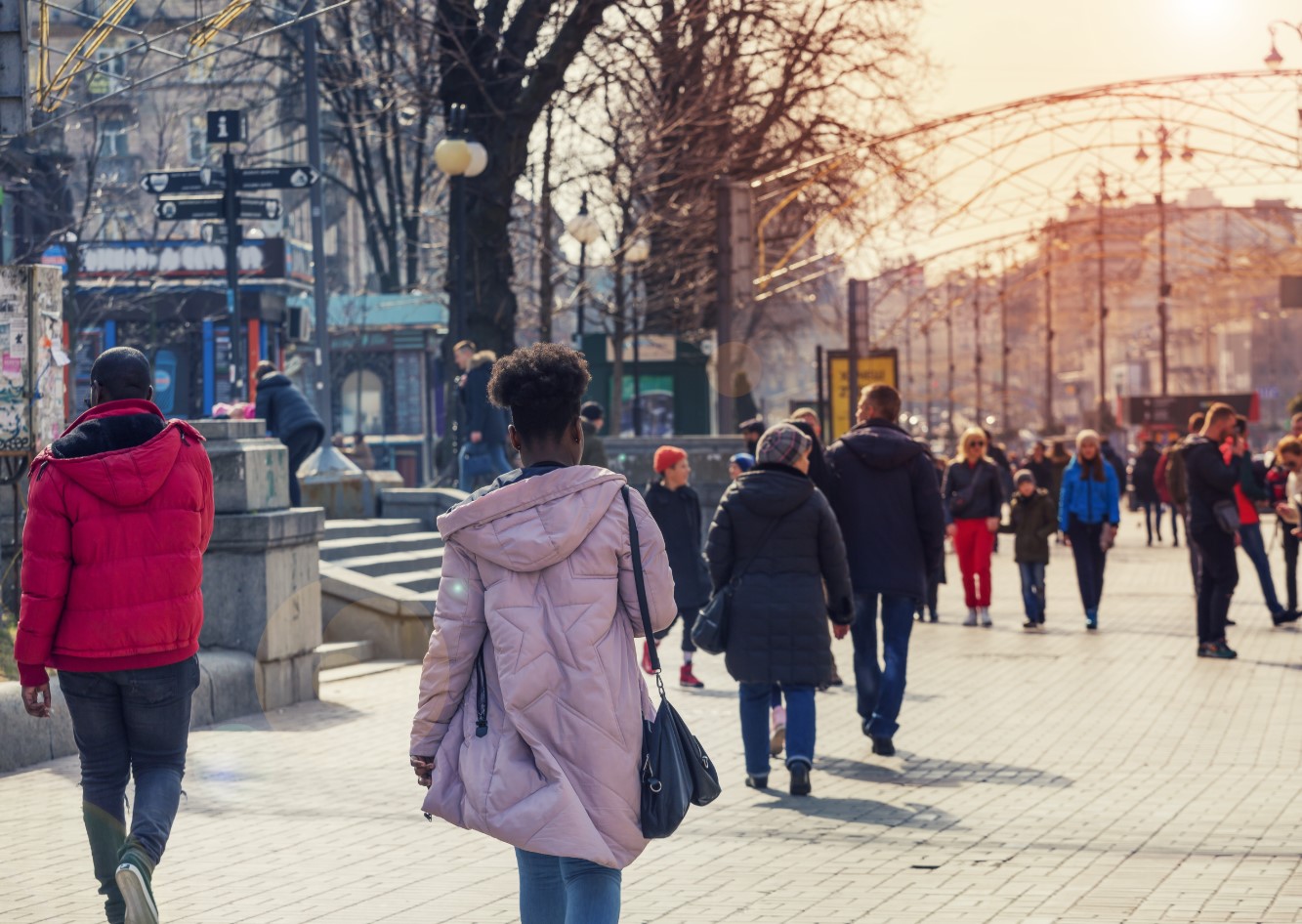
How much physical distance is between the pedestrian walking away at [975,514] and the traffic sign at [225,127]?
6875mm

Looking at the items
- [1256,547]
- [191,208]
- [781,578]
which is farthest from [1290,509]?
[191,208]

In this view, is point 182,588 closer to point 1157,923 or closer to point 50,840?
point 50,840

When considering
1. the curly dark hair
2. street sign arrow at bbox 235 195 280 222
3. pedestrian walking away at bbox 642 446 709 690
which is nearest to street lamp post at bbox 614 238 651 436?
street sign arrow at bbox 235 195 280 222

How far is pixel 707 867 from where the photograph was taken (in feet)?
23.5

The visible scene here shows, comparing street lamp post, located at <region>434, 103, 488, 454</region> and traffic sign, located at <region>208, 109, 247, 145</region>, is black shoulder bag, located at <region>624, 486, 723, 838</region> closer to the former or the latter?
traffic sign, located at <region>208, 109, 247, 145</region>

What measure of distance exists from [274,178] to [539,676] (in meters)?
14.3

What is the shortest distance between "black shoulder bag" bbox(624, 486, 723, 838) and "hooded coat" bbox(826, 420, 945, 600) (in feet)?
18.5

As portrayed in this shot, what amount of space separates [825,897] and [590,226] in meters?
19.2

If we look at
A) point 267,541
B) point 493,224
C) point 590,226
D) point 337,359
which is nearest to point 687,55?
point 590,226

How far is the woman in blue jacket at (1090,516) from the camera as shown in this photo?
17.2m

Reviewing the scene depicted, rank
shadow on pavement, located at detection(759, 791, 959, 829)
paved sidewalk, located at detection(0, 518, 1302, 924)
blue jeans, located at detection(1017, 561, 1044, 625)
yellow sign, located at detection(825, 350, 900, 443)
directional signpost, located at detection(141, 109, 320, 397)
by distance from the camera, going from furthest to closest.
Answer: yellow sign, located at detection(825, 350, 900, 443)
directional signpost, located at detection(141, 109, 320, 397)
blue jeans, located at detection(1017, 561, 1044, 625)
shadow on pavement, located at detection(759, 791, 959, 829)
paved sidewalk, located at detection(0, 518, 1302, 924)

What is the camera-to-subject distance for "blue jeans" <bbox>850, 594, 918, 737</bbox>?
9977mm

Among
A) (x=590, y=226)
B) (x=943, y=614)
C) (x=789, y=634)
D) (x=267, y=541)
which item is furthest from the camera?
(x=590, y=226)

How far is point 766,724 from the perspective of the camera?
9.02 meters
